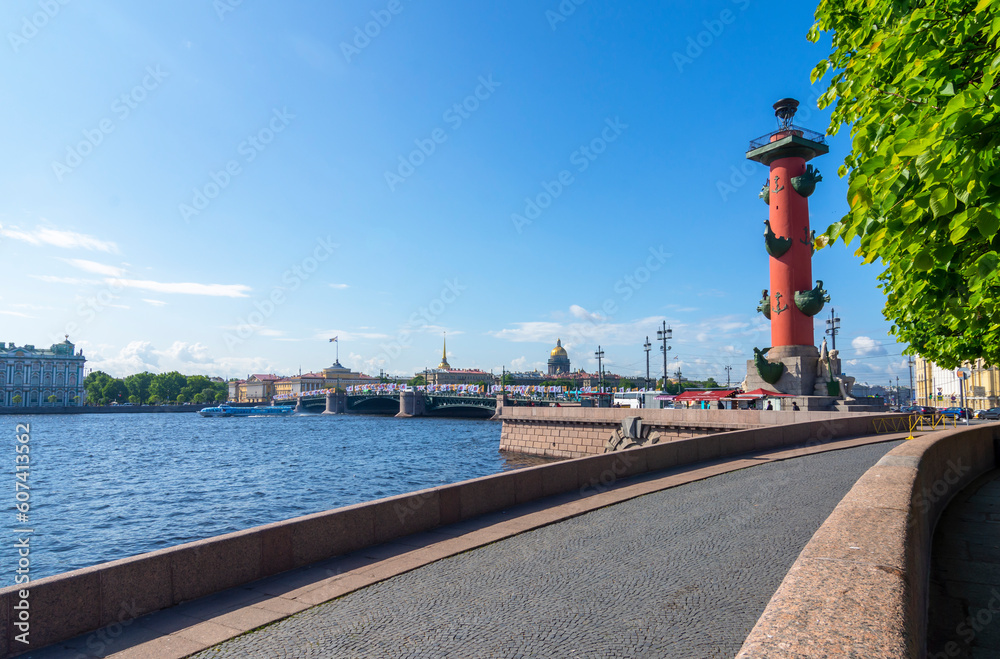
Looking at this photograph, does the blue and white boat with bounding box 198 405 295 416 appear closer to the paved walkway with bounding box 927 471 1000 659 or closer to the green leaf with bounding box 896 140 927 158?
the paved walkway with bounding box 927 471 1000 659

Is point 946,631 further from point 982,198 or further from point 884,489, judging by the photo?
point 982,198

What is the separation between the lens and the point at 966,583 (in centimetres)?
500

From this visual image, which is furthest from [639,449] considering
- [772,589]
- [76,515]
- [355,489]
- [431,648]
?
[76,515]

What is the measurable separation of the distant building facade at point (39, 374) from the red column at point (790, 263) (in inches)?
4787

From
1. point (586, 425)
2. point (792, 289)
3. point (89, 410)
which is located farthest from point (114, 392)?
point (792, 289)

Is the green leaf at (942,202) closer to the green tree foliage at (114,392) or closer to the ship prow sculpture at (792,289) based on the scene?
the ship prow sculpture at (792,289)

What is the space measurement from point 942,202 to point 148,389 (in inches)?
6380

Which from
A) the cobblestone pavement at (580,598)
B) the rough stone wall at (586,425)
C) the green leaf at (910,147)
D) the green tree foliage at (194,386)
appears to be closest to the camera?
the green leaf at (910,147)

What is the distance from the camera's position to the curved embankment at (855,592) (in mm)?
2010

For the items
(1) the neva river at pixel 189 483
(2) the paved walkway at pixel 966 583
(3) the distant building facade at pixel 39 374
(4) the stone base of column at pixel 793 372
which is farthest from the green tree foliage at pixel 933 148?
(3) the distant building facade at pixel 39 374

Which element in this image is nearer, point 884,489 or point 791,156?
point 884,489

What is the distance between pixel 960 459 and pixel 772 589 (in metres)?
6.68

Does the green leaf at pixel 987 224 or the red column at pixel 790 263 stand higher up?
the red column at pixel 790 263

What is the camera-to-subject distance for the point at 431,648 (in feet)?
13.0
